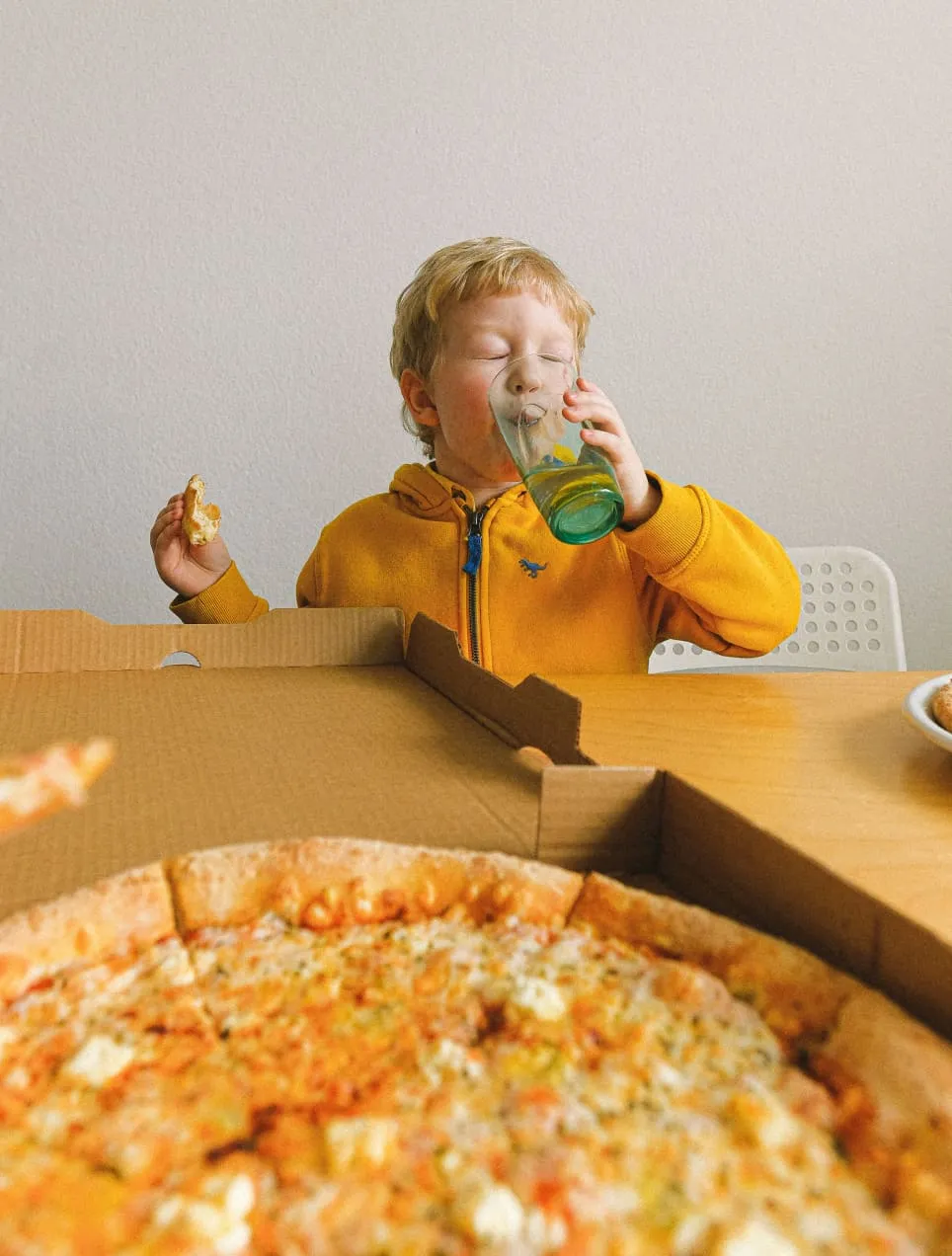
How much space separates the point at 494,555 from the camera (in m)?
1.33

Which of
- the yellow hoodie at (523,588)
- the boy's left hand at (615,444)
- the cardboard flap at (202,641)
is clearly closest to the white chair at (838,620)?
the yellow hoodie at (523,588)

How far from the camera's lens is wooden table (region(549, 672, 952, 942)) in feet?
1.82

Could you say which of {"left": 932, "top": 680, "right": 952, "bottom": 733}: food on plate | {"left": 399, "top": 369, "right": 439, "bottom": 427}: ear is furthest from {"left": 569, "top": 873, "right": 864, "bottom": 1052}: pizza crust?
{"left": 399, "top": 369, "right": 439, "bottom": 427}: ear

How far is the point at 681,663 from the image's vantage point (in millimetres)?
1511

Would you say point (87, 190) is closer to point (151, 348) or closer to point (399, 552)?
point (151, 348)

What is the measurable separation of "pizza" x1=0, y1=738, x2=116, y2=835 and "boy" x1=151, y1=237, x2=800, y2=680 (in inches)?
33.5

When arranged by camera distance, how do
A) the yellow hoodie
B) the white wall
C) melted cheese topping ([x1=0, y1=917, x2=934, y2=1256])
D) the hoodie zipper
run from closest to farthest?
melted cheese topping ([x1=0, y1=917, x2=934, y2=1256]) < the yellow hoodie < the hoodie zipper < the white wall

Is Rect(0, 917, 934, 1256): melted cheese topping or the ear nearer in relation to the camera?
Rect(0, 917, 934, 1256): melted cheese topping

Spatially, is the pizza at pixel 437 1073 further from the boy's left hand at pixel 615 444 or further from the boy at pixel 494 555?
the boy at pixel 494 555

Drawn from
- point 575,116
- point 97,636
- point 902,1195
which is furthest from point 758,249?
point 902,1195

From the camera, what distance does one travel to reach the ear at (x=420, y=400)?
1.41m

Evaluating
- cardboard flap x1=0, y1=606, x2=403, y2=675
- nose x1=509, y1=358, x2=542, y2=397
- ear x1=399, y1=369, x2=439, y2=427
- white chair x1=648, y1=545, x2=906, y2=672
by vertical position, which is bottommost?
white chair x1=648, y1=545, x2=906, y2=672

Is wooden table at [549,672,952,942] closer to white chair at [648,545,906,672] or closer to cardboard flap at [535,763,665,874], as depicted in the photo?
cardboard flap at [535,763,665,874]

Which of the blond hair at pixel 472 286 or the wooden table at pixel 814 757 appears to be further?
the blond hair at pixel 472 286
